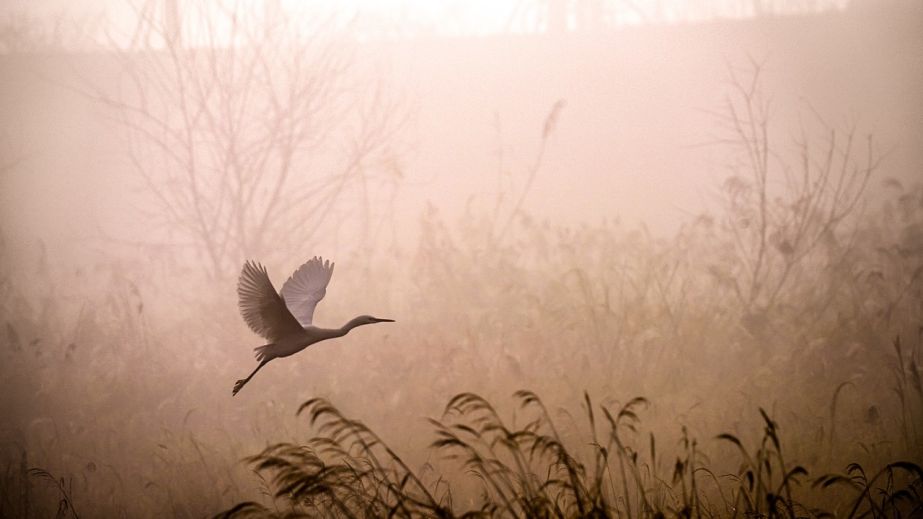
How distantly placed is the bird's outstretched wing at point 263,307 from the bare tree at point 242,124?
16.1 inches

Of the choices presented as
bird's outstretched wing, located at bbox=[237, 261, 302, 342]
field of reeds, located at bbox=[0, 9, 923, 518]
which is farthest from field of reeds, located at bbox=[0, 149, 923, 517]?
bird's outstretched wing, located at bbox=[237, 261, 302, 342]

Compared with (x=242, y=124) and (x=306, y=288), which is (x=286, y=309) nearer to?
(x=306, y=288)

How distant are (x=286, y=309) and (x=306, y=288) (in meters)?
0.13

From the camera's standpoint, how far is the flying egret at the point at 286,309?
5.80ft

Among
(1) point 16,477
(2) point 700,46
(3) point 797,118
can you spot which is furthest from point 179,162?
(3) point 797,118

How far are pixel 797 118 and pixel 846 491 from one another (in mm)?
1059

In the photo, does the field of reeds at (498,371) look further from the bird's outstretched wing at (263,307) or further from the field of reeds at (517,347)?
the bird's outstretched wing at (263,307)

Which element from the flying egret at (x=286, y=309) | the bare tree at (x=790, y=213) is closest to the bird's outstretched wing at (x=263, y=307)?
the flying egret at (x=286, y=309)

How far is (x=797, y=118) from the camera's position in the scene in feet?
7.13

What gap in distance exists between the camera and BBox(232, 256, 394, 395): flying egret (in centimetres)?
177

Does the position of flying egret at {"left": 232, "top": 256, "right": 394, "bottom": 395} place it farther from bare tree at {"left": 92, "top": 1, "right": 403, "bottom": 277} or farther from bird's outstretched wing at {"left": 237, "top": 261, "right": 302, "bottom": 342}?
bare tree at {"left": 92, "top": 1, "right": 403, "bottom": 277}

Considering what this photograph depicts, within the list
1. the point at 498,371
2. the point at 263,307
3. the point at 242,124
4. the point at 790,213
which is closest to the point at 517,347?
the point at 498,371

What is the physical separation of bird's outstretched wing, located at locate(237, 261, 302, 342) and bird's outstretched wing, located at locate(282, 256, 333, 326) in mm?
73

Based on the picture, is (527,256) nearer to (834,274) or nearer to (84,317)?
(834,274)
